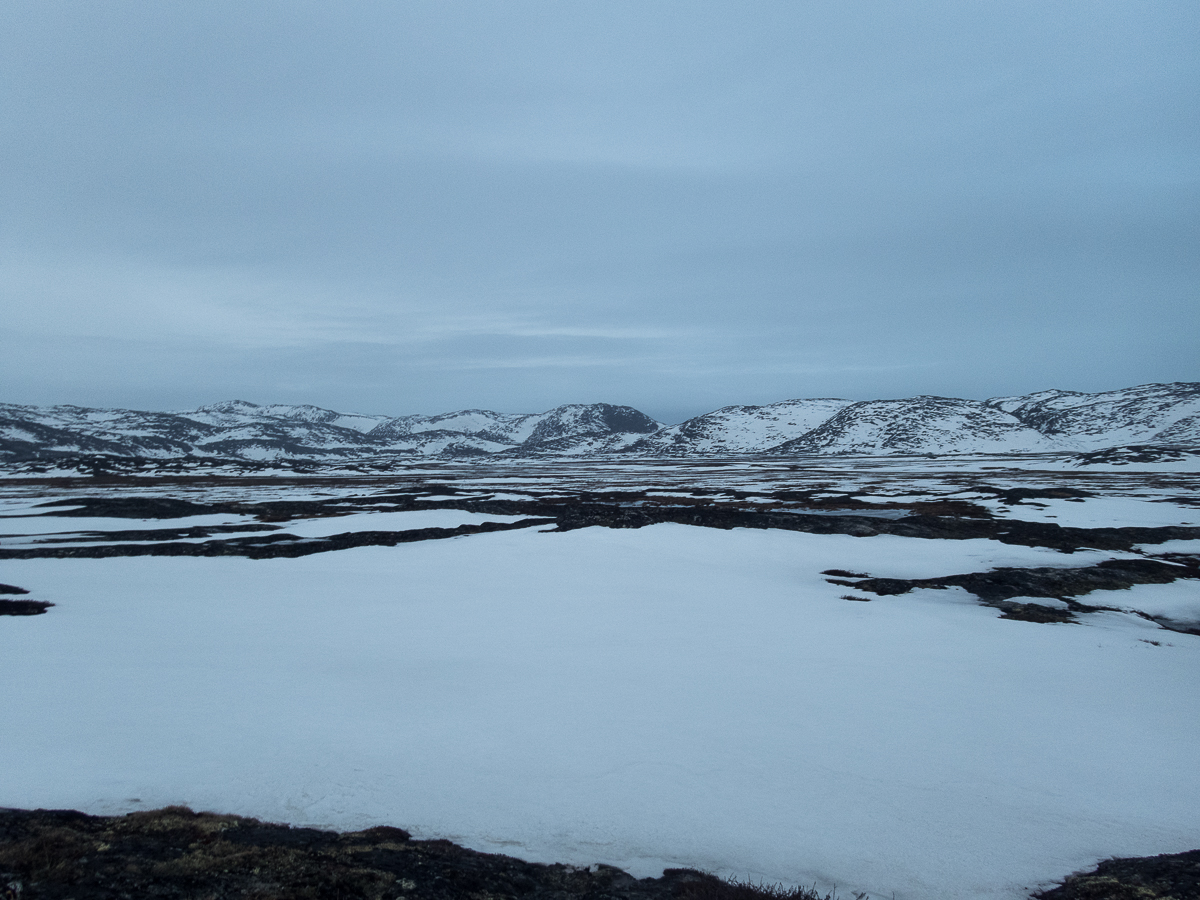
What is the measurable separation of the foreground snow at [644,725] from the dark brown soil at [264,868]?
0.58 metres

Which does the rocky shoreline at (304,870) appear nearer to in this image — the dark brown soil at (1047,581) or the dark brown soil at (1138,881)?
the dark brown soil at (1138,881)

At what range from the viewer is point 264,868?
609cm

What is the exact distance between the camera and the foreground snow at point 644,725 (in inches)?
309

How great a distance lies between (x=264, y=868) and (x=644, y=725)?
21.2ft

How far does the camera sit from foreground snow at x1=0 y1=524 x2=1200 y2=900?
7852 mm

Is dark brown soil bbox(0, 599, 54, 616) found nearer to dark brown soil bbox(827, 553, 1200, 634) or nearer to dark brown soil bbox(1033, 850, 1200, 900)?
dark brown soil bbox(1033, 850, 1200, 900)

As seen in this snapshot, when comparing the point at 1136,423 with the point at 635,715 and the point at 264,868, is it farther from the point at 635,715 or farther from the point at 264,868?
the point at 264,868

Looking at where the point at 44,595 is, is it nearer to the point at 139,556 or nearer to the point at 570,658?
the point at 139,556

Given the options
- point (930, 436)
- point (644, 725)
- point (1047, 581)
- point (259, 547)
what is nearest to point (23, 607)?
point (259, 547)

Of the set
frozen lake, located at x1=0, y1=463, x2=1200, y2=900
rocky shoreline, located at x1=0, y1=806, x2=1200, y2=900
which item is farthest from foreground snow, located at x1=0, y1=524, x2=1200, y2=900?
rocky shoreline, located at x1=0, y1=806, x2=1200, y2=900

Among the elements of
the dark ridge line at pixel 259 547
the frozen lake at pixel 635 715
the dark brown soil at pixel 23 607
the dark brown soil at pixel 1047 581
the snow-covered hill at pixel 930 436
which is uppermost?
the snow-covered hill at pixel 930 436

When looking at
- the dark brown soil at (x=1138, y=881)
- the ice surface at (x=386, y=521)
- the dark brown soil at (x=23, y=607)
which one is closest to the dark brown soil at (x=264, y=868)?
the dark brown soil at (x=1138, y=881)

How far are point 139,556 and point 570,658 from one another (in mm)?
23025

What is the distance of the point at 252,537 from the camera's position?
31.6m
